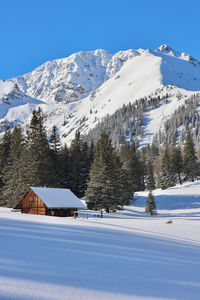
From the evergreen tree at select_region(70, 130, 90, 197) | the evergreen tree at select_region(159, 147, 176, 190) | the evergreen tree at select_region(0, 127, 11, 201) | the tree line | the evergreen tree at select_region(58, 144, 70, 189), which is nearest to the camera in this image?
the tree line

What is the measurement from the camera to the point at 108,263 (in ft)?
29.2

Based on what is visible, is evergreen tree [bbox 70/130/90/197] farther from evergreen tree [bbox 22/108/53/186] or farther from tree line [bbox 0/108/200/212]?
evergreen tree [bbox 22/108/53/186]

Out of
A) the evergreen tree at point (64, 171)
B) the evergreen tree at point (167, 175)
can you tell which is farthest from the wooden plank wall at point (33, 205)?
the evergreen tree at point (167, 175)

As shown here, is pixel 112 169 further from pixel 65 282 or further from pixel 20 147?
pixel 65 282

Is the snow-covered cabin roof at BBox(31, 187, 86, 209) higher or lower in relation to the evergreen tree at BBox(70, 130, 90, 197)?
lower

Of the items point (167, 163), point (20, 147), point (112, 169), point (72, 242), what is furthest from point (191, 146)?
point (72, 242)

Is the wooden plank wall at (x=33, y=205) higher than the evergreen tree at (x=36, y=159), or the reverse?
the evergreen tree at (x=36, y=159)

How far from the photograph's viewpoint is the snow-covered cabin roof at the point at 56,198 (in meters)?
Answer: 35.5

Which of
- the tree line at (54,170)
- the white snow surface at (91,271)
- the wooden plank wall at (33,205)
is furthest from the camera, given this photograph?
the tree line at (54,170)

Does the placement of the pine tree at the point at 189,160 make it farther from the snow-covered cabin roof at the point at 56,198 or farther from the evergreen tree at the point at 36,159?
the snow-covered cabin roof at the point at 56,198

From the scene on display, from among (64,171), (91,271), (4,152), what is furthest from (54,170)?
(91,271)

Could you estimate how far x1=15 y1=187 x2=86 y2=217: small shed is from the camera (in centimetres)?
3572

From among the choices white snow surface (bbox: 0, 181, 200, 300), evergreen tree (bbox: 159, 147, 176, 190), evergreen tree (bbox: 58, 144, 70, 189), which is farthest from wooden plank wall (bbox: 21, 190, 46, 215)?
evergreen tree (bbox: 159, 147, 176, 190)

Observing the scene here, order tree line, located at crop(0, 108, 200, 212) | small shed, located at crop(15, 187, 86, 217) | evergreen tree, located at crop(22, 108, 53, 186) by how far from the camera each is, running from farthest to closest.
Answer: tree line, located at crop(0, 108, 200, 212) → evergreen tree, located at crop(22, 108, 53, 186) → small shed, located at crop(15, 187, 86, 217)
